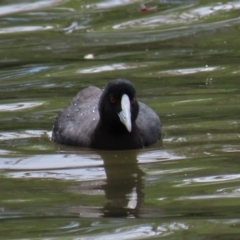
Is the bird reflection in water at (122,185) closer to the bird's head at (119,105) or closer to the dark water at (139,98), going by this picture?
the dark water at (139,98)

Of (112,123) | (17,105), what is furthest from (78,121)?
(17,105)

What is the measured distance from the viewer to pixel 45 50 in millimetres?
12688

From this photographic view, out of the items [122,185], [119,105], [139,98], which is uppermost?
[119,105]

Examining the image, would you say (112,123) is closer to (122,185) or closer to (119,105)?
(119,105)

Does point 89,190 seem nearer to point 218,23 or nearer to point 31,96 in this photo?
point 31,96

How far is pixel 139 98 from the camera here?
10.1 metres

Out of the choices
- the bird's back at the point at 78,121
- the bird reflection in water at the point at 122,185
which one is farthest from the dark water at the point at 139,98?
the bird's back at the point at 78,121

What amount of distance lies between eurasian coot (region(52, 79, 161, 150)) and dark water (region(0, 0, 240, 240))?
0.40 feet

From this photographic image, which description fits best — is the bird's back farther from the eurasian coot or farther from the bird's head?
the bird's head

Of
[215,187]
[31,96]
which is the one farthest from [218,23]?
[215,187]

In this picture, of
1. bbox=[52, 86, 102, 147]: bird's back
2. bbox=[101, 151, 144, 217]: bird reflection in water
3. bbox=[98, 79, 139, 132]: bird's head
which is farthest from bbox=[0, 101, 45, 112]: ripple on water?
bbox=[101, 151, 144, 217]: bird reflection in water

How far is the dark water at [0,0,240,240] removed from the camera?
Result: 6.43 m

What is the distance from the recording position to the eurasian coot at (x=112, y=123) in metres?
8.41

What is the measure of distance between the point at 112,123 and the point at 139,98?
1.56 metres
